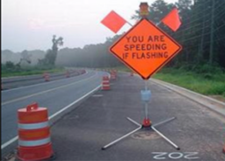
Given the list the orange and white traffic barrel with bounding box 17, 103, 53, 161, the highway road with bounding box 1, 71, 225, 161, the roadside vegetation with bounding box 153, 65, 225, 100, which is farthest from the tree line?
the orange and white traffic barrel with bounding box 17, 103, 53, 161

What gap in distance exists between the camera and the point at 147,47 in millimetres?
9336

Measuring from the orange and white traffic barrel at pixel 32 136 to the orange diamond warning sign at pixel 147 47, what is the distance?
11.5ft

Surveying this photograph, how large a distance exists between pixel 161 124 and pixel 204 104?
17.7ft

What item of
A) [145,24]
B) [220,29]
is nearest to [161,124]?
[145,24]

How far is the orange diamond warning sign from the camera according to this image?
934 cm

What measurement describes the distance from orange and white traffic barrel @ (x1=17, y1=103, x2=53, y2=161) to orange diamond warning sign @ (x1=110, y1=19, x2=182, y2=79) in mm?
3501

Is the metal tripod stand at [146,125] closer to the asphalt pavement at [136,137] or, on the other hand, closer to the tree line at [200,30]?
the asphalt pavement at [136,137]

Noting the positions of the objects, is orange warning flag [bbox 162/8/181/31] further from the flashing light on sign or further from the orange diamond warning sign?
the flashing light on sign

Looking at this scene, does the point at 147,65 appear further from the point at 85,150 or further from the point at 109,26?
the point at 85,150

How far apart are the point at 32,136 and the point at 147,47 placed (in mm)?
4079

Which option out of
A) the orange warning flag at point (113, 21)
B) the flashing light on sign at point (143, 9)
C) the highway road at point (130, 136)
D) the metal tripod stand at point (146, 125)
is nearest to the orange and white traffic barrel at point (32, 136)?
the highway road at point (130, 136)

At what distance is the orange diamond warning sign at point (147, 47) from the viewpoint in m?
9.34

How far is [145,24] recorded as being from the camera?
368 inches

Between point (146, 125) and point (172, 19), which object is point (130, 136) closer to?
point (146, 125)
